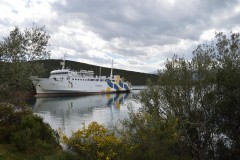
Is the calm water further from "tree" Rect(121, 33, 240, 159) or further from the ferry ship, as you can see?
the ferry ship

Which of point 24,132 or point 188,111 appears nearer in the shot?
point 24,132

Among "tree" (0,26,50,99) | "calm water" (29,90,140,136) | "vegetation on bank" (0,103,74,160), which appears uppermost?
"tree" (0,26,50,99)

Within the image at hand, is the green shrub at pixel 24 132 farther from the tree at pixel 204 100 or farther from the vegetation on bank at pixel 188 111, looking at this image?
the tree at pixel 204 100

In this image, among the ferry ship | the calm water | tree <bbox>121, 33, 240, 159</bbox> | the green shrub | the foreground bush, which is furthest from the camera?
the ferry ship

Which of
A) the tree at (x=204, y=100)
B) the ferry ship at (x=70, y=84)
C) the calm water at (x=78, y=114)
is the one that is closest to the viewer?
the tree at (x=204, y=100)

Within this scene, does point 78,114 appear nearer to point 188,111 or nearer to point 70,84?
point 188,111

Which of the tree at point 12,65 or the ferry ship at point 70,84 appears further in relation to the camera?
the ferry ship at point 70,84

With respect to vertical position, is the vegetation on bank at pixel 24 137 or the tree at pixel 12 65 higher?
the tree at pixel 12 65

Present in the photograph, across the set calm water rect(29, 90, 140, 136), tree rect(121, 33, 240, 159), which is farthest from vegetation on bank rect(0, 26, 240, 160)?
calm water rect(29, 90, 140, 136)

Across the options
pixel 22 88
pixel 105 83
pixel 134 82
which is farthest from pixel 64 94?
pixel 134 82

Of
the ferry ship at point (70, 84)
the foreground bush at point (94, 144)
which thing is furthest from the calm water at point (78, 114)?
the ferry ship at point (70, 84)

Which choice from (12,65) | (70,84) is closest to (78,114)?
(12,65)

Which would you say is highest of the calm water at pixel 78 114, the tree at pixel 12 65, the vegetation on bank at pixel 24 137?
the tree at pixel 12 65

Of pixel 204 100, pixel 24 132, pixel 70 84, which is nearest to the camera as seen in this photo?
pixel 24 132
